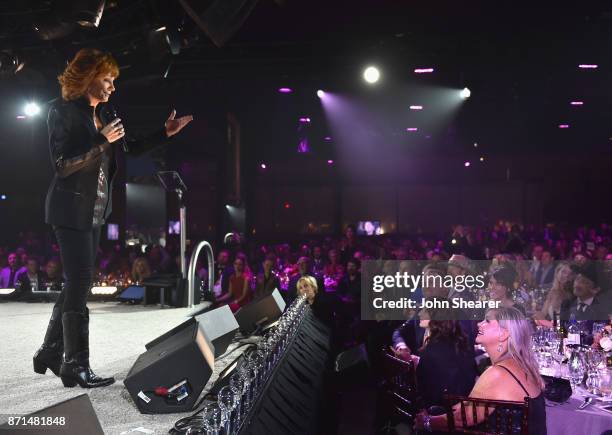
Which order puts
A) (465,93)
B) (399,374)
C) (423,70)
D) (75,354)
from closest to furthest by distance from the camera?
(75,354) → (399,374) → (423,70) → (465,93)

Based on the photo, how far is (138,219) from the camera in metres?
14.0

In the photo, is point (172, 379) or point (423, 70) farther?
Answer: point (423, 70)

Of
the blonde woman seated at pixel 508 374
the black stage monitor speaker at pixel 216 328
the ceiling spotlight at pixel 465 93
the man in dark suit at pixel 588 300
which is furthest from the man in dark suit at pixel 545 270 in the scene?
the black stage monitor speaker at pixel 216 328

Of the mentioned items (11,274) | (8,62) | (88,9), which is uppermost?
(8,62)

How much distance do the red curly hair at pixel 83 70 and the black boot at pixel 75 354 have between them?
0.89m

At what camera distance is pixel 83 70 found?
210 cm

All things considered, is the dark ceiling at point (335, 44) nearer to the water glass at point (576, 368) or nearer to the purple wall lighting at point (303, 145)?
the water glass at point (576, 368)

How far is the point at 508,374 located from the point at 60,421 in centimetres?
198

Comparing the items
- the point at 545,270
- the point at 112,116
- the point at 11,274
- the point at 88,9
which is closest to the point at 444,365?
the point at 112,116

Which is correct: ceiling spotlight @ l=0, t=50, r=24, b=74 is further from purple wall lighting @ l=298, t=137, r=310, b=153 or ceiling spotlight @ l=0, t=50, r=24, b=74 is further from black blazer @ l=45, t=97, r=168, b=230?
purple wall lighting @ l=298, t=137, r=310, b=153

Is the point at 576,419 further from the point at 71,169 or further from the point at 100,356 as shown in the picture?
the point at 71,169

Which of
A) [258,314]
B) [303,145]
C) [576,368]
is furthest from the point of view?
[303,145]

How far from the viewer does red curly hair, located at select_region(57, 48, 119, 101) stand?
6.84 feet

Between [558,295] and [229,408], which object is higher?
[229,408]
